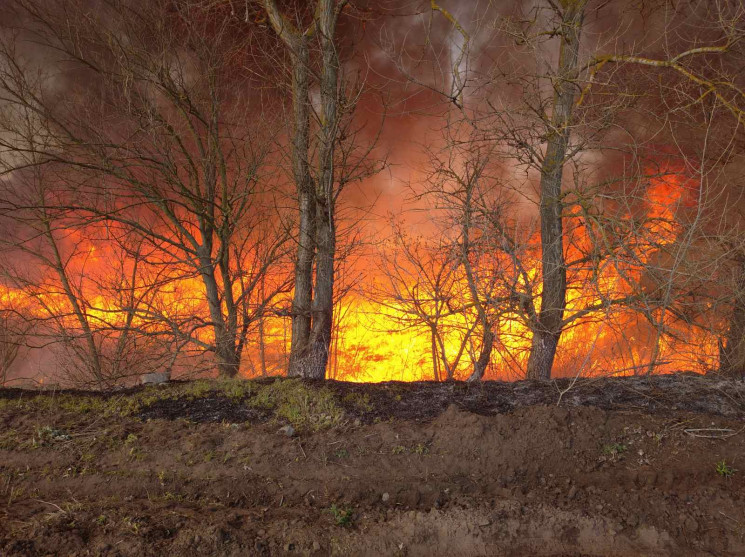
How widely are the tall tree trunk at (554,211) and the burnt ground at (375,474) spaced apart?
2.60 m

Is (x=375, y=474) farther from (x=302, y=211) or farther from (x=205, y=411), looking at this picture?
(x=302, y=211)

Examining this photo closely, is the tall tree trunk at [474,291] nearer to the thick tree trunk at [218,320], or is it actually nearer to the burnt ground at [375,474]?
the burnt ground at [375,474]

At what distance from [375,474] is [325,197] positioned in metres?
4.17

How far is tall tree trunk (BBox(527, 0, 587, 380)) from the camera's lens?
7.57 meters

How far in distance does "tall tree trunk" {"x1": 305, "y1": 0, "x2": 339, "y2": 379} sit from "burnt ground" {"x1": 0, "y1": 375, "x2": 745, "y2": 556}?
216cm

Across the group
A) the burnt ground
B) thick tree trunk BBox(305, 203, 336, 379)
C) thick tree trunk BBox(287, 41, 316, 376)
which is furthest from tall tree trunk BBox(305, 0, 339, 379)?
the burnt ground

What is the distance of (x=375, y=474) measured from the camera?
13.3ft

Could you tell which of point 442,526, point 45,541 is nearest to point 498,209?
point 442,526

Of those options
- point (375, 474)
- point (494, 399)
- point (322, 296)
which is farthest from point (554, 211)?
point (375, 474)

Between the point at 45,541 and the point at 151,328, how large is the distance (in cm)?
737

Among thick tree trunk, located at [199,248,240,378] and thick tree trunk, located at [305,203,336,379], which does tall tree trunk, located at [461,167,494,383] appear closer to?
thick tree trunk, located at [305,203,336,379]

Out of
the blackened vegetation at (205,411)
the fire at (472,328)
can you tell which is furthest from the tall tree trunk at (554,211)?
the blackened vegetation at (205,411)

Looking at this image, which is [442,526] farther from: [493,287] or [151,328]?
[151,328]

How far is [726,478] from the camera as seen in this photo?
3.94 metres
